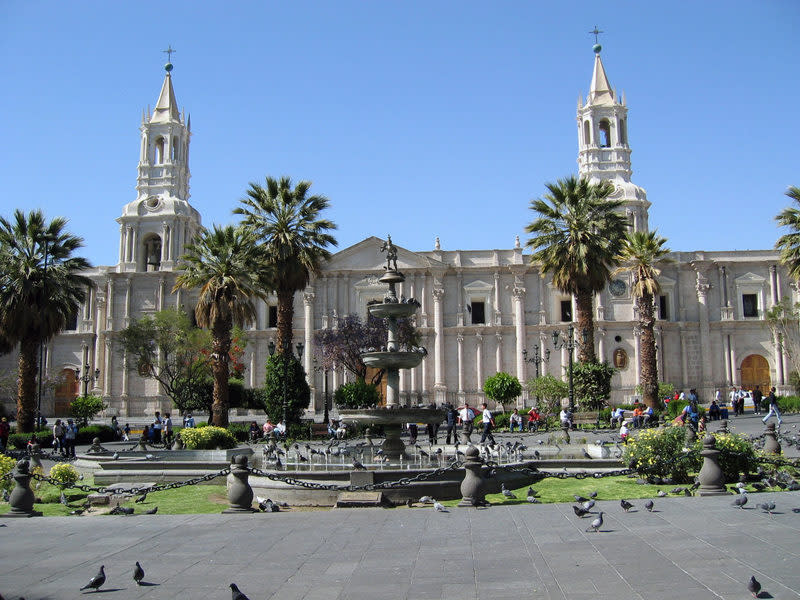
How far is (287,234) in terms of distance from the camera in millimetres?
31453

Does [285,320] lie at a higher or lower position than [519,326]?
lower

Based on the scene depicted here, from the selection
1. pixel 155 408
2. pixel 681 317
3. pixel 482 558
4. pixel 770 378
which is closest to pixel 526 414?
pixel 681 317

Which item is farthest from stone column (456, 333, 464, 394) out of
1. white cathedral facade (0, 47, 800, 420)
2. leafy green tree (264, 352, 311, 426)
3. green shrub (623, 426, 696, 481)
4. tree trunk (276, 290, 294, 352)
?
green shrub (623, 426, 696, 481)

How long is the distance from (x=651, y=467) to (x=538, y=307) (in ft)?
112

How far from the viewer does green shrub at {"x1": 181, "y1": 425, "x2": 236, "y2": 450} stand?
2289 cm

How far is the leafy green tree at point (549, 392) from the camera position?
118ft

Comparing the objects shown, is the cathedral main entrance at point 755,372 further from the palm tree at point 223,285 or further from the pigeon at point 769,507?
the pigeon at point 769,507

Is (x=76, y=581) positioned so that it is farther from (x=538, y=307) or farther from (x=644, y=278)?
(x=538, y=307)

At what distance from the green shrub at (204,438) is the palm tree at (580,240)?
1632 centimetres

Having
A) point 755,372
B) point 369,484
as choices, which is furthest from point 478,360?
point 369,484

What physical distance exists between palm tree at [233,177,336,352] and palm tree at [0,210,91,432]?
7147 millimetres

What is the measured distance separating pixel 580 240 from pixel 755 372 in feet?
69.4

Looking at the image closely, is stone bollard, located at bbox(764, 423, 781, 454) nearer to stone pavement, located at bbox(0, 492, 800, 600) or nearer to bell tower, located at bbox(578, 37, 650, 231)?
stone pavement, located at bbox(0, 492, 800, 600)

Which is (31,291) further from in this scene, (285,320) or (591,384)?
(591,384)
